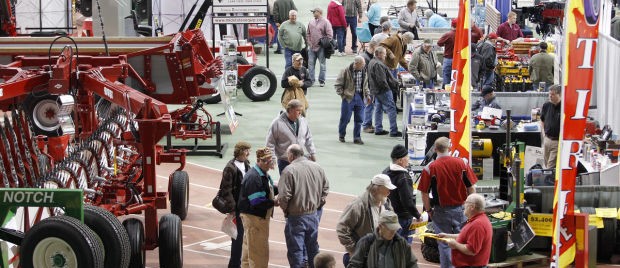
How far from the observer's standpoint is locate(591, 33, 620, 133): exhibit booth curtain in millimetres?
20641

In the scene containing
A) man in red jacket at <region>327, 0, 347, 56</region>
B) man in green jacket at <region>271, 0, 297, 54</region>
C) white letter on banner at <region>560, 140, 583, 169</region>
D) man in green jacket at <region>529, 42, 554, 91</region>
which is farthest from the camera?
man in green jacket at <region>271, 0, 297, 54</region>

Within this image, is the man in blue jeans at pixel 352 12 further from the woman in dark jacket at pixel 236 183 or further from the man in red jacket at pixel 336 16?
the woman in dark jacket at pixel 236 183

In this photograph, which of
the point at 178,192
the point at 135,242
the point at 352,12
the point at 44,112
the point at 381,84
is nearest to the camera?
the point at 135,242

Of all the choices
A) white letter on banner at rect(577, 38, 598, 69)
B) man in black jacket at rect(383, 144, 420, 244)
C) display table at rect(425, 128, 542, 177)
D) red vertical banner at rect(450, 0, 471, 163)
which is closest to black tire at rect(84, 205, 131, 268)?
man in black jacket at rect(383, 144, 420, 244)

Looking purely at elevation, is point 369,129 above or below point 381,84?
below

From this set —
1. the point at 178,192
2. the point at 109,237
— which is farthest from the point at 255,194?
the point at 178,192

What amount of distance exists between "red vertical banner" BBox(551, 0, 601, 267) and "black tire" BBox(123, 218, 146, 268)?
4.37m

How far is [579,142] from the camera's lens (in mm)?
12555

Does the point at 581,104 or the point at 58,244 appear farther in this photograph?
the point at 581,104

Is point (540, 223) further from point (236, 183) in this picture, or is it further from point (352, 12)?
point (352, 12)

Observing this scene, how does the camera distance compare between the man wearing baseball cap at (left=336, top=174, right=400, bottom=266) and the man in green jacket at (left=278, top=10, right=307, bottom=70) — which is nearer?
the man wearing baseball cap at (left=336, top=174, right=400, bottom=266)

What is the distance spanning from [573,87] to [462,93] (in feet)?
13.0

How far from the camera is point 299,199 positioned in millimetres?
14148

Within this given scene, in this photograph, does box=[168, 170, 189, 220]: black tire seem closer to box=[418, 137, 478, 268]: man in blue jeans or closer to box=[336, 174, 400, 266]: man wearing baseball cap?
box=[418, 137, 478, 268]: man in blue jeans
